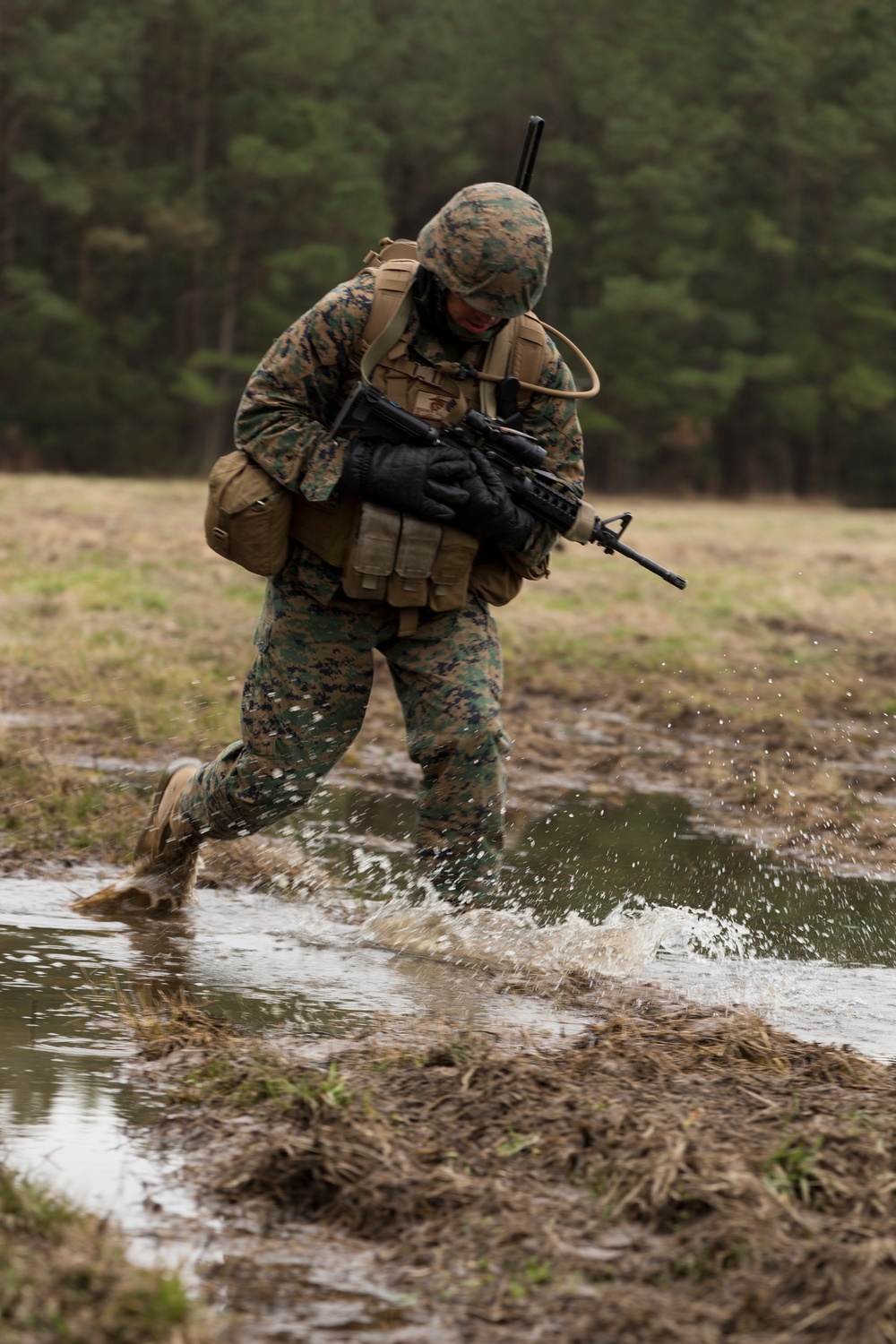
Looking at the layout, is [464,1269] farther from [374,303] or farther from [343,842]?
[343,842]

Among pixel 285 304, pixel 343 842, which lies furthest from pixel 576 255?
pixel 343 842

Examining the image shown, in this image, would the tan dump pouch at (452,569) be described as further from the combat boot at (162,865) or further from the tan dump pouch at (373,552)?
the combat boot at (162,865)

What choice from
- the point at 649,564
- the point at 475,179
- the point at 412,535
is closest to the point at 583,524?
the point at 649,564

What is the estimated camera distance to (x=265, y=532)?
4699 millimetres

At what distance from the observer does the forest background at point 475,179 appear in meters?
42.0

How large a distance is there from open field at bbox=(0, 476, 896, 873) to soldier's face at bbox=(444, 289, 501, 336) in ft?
7.57

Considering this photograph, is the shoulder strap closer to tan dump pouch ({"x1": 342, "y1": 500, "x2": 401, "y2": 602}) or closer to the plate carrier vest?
the plate carrier vest

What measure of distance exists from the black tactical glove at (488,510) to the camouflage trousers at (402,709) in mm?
268

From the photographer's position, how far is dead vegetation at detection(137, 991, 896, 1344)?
8.30 ft

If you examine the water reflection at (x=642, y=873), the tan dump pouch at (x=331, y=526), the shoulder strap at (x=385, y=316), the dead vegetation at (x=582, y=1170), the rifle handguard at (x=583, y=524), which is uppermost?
the shoulder strap at (x=385, y=316)

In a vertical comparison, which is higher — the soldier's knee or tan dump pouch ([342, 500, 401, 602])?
tan dump pouch ([342, 500, 401, 602])

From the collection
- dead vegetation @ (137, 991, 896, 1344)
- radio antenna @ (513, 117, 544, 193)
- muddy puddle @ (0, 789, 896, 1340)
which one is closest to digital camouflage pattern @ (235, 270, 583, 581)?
Answer: radio antenna @ (513, 117, 544, 193)

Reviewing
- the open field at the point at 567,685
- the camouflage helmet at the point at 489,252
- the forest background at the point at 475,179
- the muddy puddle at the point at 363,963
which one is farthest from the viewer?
→ the forest background at the point at 475,179

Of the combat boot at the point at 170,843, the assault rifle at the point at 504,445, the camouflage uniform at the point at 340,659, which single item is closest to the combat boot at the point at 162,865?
the combat boot at the point at 170,843
